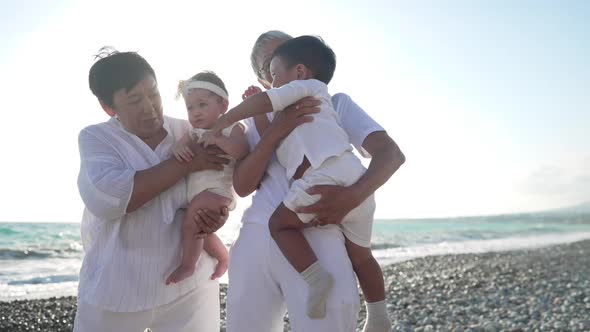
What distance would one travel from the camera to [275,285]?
229cm

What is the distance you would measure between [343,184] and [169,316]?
108cm

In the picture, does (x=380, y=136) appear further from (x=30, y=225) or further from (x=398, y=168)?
(x=30, y=225)

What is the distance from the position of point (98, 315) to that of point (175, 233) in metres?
0.49

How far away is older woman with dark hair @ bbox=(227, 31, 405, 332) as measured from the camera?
220cm

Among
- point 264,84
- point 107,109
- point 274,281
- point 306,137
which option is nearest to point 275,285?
point 274,281

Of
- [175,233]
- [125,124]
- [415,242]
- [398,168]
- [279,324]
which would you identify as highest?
[125,124]

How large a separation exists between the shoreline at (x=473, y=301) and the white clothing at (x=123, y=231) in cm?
488

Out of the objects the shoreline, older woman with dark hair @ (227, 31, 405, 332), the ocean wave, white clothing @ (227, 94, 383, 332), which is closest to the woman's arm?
older woman with dark hair @ (227, 31, 405, 332)

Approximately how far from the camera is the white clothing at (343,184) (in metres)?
2.21

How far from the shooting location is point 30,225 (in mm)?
25094

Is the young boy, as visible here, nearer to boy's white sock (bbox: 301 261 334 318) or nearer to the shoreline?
boy's white sock (bbox: 301 261 334 318)

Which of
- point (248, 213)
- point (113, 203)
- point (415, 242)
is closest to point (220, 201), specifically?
point (248, 213)

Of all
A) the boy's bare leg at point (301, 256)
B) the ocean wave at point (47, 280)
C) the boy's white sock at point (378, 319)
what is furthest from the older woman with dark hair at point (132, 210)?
the ocean wave at point (47, 280)

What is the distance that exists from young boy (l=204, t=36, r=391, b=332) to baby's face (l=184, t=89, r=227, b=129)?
1.30 feet
